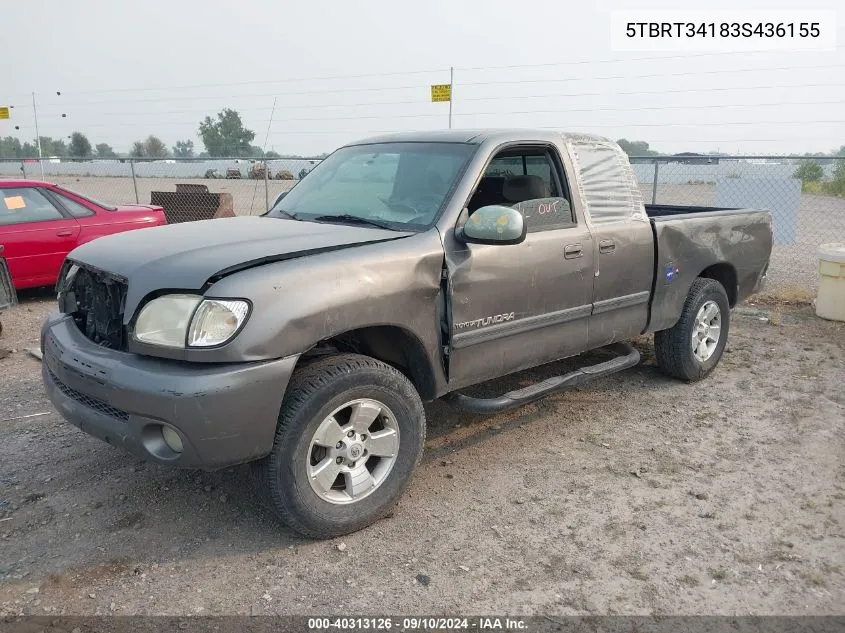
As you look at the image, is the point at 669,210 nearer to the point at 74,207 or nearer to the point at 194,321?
the point at 194,321

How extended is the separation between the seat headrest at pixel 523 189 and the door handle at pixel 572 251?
355 millimetres

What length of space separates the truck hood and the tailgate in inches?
122

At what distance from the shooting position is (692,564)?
3104mm

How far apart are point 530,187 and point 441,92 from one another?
841 centimetres

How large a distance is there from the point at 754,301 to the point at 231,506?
276 inches

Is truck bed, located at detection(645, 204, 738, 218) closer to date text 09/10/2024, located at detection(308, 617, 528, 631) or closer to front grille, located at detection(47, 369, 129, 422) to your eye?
date text 09/10/2024, located at detection(308, 617, 528, 631)

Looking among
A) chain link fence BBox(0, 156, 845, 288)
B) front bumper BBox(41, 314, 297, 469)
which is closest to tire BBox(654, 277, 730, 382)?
chain link fence BBox(0, 156, 845, 288)

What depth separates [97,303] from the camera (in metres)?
3.35

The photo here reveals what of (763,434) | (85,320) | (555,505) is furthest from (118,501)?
(763,434)

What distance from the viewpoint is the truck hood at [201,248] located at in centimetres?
297

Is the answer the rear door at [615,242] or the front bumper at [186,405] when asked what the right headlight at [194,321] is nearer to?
the front bumper at [186,405]

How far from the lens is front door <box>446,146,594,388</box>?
3.64 meters

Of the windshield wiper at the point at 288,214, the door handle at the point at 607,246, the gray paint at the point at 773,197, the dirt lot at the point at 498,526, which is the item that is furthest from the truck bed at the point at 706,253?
the gray paint at the point at 773,197

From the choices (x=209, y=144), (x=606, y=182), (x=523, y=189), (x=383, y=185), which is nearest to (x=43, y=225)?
(x=383, y=185)
